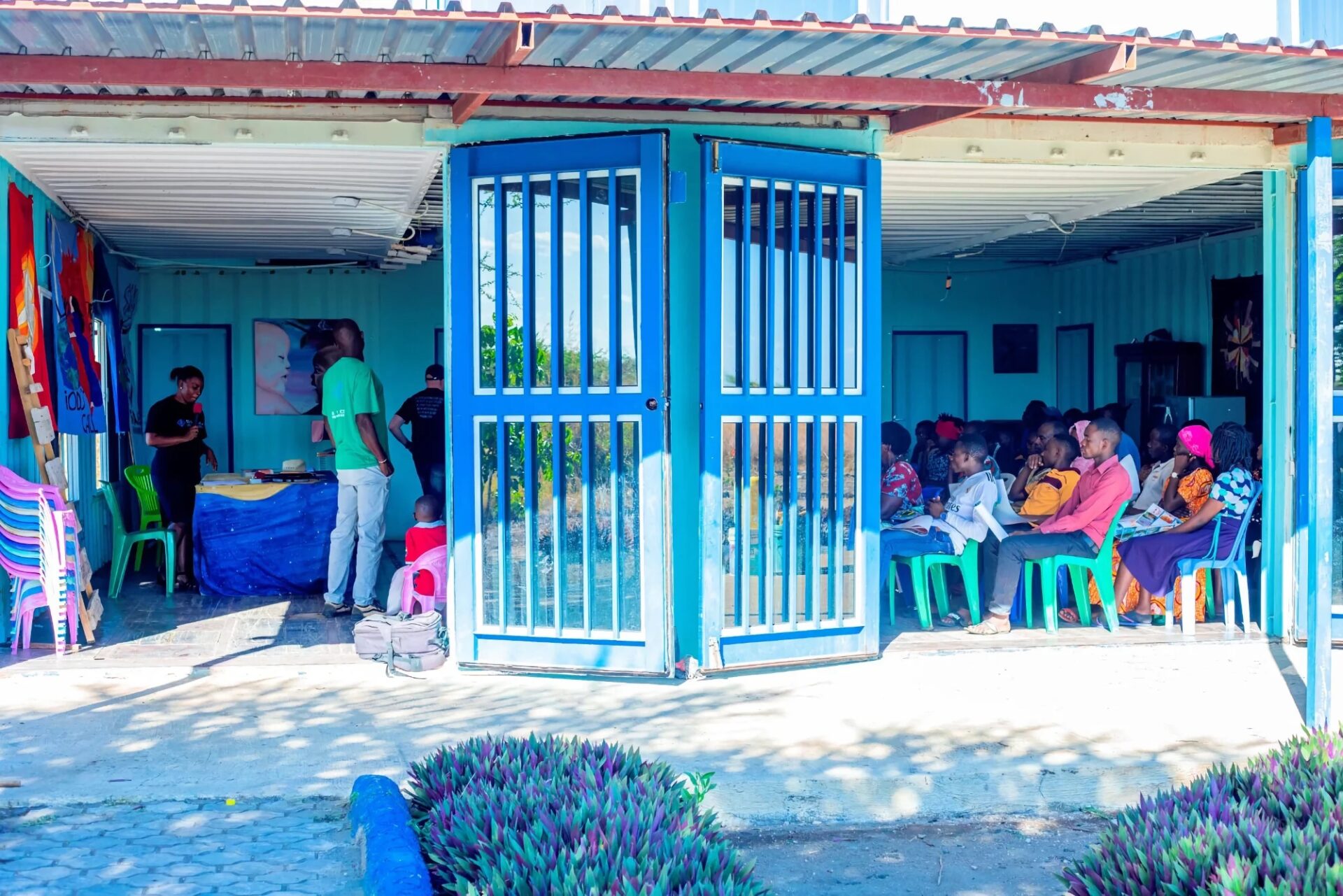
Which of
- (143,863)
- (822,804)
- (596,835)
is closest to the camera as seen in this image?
(596,835)

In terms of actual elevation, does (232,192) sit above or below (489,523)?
above

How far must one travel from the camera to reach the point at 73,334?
29.5 ft

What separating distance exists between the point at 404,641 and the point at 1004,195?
16.6ft

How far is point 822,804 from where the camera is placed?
5023mm

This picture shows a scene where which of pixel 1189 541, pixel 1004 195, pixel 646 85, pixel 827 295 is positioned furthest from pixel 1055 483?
pixel 646 85

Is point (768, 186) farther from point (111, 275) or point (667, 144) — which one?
point (111, 275)

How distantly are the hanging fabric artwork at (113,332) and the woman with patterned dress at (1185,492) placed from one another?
7187 millimetres

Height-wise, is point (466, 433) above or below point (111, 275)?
below

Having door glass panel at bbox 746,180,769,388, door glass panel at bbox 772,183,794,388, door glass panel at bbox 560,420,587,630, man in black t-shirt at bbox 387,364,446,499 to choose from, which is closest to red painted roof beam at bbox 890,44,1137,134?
door glass panel at bbox 772,183,794,388

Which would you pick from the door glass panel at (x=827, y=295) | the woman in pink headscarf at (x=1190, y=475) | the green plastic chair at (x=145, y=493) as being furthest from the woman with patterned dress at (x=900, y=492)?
the green plastic chair at (x=145, y=493)

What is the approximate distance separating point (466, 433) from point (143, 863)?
2.92m

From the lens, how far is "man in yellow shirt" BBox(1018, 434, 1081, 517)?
8680 millimetres

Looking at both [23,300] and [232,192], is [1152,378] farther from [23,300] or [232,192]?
[23,300]

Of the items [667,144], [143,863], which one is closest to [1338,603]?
[667,144]
